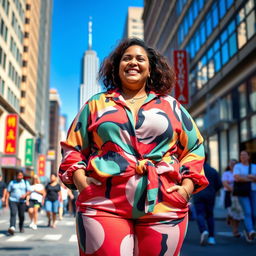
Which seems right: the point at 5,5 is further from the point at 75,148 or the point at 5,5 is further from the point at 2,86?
the point at 75,148

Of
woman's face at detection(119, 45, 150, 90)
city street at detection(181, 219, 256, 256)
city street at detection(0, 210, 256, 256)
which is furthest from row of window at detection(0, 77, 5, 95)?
woman's face at detection(119, 45, 150, 90)

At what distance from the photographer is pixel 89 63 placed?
12.6 ft

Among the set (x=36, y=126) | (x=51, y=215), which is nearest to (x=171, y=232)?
(x=51, y=215)

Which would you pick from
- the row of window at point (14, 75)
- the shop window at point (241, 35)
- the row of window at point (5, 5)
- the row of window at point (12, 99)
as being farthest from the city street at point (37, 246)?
the row of window at point (14, 75)

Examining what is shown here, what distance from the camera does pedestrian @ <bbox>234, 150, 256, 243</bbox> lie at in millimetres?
8008

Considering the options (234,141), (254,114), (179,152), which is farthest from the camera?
(234,141)

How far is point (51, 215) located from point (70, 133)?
11.6m

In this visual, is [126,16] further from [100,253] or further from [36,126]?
[100,253]

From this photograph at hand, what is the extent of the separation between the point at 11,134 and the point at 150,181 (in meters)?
37.0

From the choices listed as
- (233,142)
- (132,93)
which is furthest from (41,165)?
(132,93)

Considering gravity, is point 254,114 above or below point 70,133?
above

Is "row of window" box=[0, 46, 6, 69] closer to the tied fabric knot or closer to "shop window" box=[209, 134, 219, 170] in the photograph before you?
"shop window" box=[209, 134, 219, 170]

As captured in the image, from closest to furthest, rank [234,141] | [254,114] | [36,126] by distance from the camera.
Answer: [254,114]
[234,141]
[36,126]

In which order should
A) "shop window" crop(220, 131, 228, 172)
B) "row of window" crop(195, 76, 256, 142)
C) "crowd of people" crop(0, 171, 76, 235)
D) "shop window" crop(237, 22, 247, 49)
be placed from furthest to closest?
"shop window" crop(220, 131, 228, 172) → "shop window" crop(237, 22, 247, 49) → "row of window" crop(195, 76, 256, 142) → "crowd of people" crop(0, 171, 76, 235)
